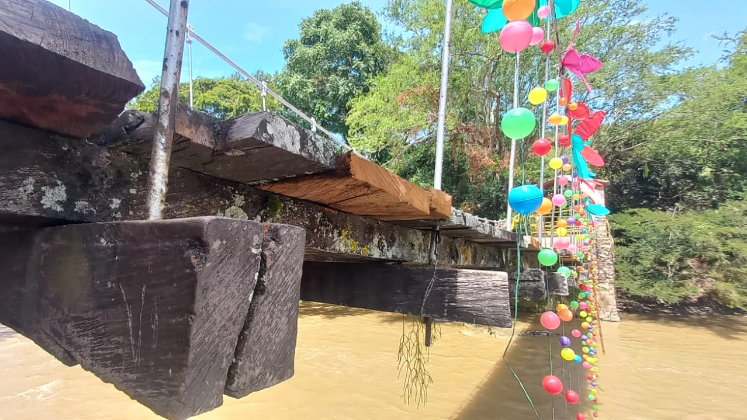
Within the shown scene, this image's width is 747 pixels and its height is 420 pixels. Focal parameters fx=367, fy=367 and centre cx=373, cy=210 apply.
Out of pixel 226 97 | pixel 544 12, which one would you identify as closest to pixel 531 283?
pixel 544 12

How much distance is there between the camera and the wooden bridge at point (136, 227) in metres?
0.55

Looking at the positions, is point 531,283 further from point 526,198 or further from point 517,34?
point 517,34

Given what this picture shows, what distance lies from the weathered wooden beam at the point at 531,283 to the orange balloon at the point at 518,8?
3.84 metres

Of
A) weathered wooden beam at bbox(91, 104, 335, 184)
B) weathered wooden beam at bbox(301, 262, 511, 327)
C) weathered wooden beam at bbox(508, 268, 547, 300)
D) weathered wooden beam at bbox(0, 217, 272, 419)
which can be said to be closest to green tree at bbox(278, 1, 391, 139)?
weathered wooden beam at bbox(508, 268, 547, 300)

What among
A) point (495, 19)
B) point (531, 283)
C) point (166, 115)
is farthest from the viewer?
point (531, 283)

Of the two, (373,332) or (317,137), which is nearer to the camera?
(317,137)

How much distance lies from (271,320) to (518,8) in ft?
6.40

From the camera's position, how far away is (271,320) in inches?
25.8

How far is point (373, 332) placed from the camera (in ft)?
32.3

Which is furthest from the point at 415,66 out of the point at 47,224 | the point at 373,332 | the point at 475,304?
the point at 47,224

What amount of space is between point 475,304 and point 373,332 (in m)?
8.25

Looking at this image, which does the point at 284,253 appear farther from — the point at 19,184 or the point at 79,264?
the point at 19,184

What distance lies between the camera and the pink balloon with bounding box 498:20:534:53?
1847 mm

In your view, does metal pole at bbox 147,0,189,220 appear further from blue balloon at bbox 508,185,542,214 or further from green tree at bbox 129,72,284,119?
green tree at bbox 129,72,284,119
